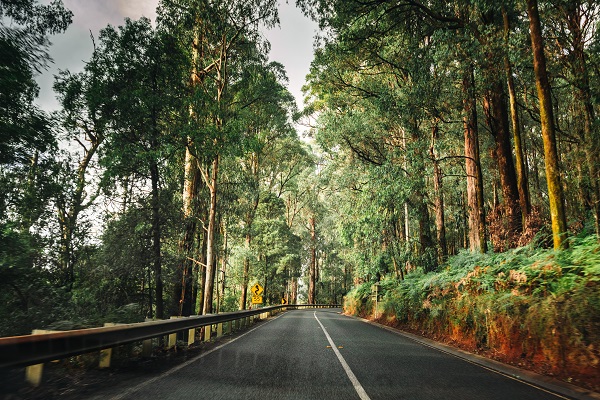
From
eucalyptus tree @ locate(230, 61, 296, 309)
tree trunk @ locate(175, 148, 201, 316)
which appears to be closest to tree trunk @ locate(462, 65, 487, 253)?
eucalyptus tree @ locate(230, 61, 296, 309)

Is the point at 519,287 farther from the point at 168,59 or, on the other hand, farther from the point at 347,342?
the point at 168,59

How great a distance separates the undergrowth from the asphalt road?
107cm

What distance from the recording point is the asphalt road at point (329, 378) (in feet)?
13.7

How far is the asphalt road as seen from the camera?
416 centimetres

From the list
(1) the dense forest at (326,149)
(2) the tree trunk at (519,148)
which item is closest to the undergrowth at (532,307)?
(1) the dense forest at (326,149)

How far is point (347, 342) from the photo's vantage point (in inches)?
365

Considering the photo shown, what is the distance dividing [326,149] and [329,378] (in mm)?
16539

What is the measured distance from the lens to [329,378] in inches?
197

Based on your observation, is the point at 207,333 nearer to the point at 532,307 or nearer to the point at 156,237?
the point at 156,237

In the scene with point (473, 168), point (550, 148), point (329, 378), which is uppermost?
point (473, 168)

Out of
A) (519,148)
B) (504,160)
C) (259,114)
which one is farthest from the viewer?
(259,114)

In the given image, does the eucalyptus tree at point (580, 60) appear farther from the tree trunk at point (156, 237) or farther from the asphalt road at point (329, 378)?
the tree trunk at point (156, 237)

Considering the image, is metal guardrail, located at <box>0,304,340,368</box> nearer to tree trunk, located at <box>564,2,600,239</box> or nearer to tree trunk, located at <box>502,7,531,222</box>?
tree trunk, located at <box>502,7,531,222</box>

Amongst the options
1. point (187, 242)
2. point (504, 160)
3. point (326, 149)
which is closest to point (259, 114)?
point (326, 149)
